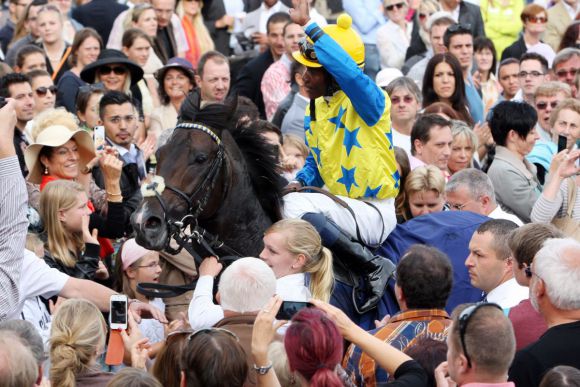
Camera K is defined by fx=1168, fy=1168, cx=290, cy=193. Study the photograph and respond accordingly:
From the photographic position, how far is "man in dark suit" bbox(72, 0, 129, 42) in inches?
553

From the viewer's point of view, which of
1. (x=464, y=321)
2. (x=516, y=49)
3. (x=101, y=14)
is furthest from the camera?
(x=516, y=49)

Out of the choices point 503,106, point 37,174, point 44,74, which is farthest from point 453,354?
point 44,74

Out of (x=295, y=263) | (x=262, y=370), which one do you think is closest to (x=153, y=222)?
(x=295, y=263)

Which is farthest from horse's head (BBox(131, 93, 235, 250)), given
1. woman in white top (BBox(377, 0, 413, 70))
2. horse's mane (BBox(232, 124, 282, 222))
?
woman in white top (BBox(377, 0, 413, 70))

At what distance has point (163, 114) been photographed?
11.7 m

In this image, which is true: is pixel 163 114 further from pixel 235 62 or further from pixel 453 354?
pixel 453 354

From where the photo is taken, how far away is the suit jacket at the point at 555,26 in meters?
16.4

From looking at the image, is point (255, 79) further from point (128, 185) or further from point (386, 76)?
point (128, 185)

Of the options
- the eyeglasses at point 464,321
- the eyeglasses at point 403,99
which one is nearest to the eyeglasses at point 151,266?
the eyeglasses at point 464,321

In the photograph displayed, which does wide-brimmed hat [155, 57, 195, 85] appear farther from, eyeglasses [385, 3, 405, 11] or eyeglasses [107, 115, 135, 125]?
eyeglasses [385, 3, 405, 11]

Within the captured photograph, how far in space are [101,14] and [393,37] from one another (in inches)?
144

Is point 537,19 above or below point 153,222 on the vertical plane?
below

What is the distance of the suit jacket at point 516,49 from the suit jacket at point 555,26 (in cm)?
91

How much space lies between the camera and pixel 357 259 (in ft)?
23.3
